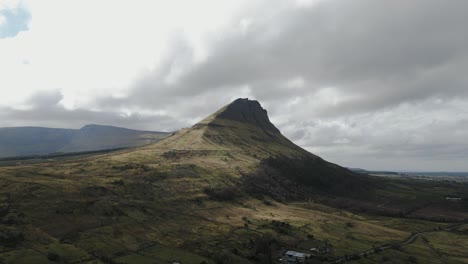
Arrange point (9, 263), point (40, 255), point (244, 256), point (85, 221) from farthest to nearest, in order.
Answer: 1. point (85, 221)
2. point (244, 256)
3. point (40, 255)
4. point (9, 263)

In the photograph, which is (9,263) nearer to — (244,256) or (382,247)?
(244,256)

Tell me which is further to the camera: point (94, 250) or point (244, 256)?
point (244, 256)

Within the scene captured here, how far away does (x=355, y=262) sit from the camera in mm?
161375

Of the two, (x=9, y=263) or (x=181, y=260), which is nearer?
(x=9, y=263)

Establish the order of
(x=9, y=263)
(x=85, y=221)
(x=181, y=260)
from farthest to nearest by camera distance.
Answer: (x=85, y=221) < (x=181, y=260) < (x=9, y=263)

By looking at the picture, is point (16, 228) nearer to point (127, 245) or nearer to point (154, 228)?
point (127, 245)

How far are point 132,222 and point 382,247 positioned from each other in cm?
14225

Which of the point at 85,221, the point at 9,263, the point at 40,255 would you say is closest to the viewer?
the point at 9,263

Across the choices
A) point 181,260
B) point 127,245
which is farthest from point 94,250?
point 181,260

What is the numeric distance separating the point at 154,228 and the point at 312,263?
90145 mm

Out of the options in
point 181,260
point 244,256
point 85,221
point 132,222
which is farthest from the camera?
point 132,222

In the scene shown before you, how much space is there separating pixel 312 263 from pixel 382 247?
61.1 meters

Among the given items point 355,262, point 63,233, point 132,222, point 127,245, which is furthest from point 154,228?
point 355,262

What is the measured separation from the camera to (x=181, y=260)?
147750mm
